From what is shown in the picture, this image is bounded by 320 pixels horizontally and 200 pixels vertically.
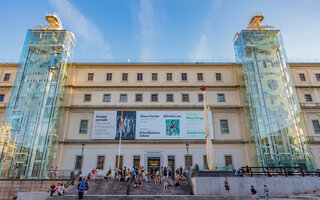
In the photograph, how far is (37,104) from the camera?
1070 inches

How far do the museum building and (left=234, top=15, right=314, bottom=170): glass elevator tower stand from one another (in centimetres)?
13

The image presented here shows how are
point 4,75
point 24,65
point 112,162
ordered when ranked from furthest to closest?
point 4,75, point 24,65, point 112,162

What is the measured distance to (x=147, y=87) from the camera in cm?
3047

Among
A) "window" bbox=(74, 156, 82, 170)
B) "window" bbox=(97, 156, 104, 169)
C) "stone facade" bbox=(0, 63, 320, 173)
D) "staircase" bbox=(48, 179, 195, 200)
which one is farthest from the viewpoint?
"stone facade" bbox=(0, 63, 320, 173)

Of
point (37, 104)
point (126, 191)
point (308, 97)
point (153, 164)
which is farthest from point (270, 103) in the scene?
point (37, 104)

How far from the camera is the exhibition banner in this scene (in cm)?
2783

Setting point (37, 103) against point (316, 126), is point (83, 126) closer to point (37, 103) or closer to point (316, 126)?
point (37, 103)

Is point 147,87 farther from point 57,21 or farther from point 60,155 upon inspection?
point 57,21

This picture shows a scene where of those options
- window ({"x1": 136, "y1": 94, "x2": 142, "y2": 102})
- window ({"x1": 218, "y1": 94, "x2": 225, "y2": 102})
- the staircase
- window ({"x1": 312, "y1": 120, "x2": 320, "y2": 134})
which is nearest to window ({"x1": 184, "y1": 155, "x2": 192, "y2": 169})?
the staircase

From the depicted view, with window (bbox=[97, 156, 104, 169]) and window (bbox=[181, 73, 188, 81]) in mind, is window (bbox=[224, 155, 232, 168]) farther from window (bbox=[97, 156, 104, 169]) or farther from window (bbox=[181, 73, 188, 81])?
window (bbox=[97, 156, 104, 169])

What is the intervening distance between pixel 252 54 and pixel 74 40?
Result: 1095 inches

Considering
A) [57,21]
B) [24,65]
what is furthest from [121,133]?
[57,21]

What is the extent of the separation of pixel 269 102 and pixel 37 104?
101 feet

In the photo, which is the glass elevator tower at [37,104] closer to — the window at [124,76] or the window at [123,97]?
the window at [123,97]
